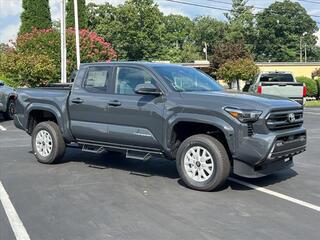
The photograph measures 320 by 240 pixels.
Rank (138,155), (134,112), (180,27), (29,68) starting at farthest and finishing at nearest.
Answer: (180,27) → (29,68) → (138,155) → (134,112)

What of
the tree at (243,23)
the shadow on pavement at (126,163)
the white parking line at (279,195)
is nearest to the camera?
the white parking line at (279,195)

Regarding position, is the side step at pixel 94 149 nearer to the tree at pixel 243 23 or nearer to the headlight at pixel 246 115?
the headlight at pixel 246 115

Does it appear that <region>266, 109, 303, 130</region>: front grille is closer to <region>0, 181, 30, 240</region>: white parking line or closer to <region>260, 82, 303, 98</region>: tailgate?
<region>0, 181, 30, 240</region>: white parking line

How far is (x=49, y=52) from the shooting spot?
28578mm

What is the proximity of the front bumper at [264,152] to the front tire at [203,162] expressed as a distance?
8.2 inches

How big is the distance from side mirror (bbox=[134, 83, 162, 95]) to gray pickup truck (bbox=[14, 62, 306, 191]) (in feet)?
0.04

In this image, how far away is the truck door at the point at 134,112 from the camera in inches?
294

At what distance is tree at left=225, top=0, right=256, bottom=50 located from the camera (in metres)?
89.9

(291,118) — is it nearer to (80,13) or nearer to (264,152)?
(264,152)

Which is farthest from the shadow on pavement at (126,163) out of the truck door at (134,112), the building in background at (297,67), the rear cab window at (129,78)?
the building in background at (297,67)

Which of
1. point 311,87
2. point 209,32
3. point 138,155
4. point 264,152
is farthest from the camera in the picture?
point 209,32

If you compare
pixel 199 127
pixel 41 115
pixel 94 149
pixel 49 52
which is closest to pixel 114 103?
pixel 94 149

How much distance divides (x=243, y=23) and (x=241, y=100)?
90.8m

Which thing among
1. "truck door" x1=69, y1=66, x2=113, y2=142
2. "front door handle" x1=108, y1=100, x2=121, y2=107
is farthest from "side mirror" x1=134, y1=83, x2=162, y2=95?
"truck door" x1=69, y1=66, x2=113, y2=142
